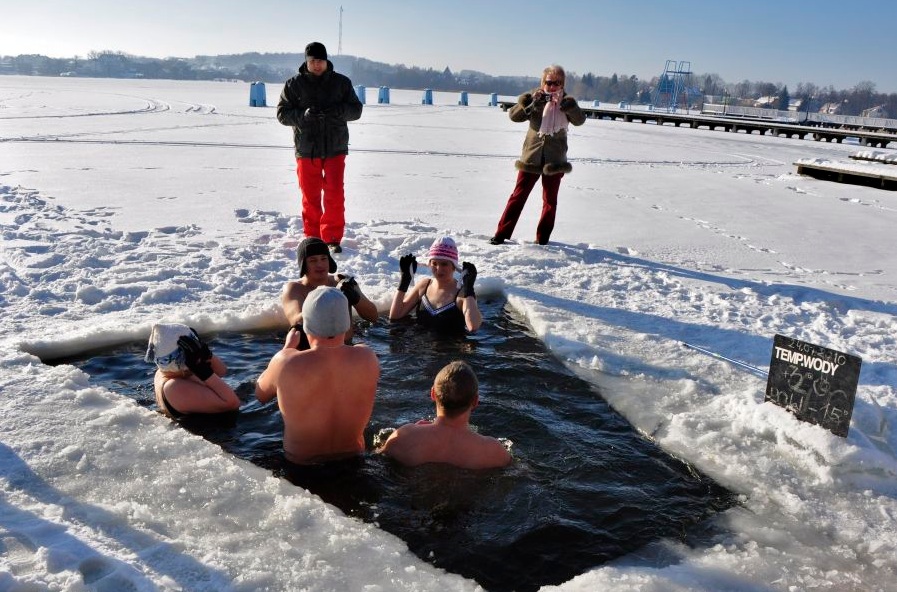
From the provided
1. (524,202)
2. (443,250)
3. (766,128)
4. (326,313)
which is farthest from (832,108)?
(326,313)

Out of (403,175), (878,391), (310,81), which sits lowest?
(878,391)

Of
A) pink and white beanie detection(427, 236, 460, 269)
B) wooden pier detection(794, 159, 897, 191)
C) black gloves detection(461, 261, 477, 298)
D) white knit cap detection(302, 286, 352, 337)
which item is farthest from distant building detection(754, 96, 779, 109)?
white knit cap detection(302, 286, 352, 337)

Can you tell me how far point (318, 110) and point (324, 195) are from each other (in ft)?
2.68

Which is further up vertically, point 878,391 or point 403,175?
point 403,175

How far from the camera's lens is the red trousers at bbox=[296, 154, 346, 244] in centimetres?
671

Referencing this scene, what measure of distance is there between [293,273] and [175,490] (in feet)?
11.2

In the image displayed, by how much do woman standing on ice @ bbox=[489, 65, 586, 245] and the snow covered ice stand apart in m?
0.40

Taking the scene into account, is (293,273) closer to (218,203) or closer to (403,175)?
(218,203)

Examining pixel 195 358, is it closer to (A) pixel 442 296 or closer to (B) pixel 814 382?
(A) pixel 442 296

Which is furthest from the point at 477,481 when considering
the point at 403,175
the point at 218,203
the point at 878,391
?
the point at 403,175

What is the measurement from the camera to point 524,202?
707 cm

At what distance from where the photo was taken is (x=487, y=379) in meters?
4.31

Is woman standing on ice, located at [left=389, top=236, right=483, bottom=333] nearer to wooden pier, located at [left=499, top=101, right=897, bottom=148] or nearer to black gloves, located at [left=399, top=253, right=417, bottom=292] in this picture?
black gloves, located at [left=399, top=253, right=417, bottom=292]

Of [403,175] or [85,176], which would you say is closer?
[85,176]
